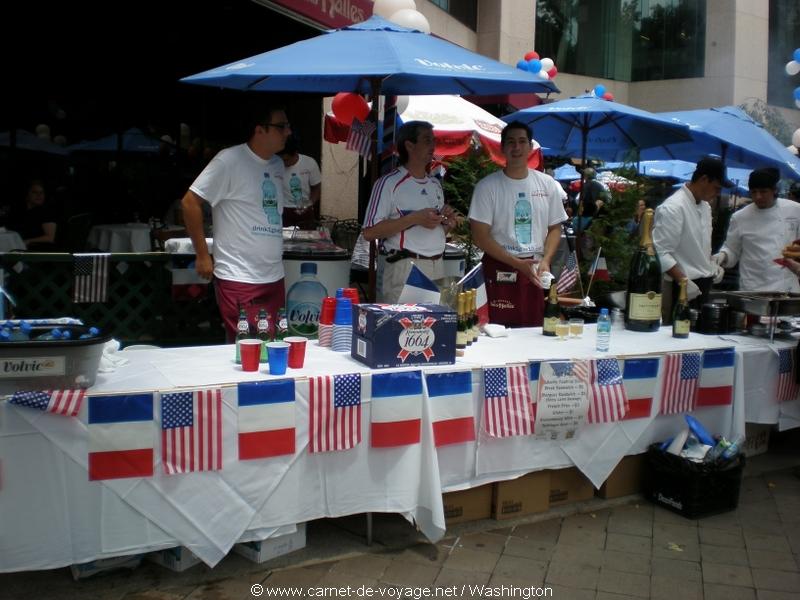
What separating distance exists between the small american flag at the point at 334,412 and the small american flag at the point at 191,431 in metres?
0.41

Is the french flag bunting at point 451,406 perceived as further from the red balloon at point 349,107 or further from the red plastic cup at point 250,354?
the red balloon at point 349,107

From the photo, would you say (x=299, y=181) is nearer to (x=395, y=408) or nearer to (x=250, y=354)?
(x=250, y=354)

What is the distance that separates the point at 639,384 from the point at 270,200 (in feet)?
7.79

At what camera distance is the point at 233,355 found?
3809mm

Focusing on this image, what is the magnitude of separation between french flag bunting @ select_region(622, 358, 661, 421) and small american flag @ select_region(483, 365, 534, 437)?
2.07 feet

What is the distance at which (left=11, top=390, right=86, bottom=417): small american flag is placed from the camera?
2877 millimetres

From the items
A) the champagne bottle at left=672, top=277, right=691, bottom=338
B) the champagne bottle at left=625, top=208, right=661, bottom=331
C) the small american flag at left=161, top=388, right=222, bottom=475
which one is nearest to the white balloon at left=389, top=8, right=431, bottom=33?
the champagne bottle at left=625, top=208, right=661, bottom=331

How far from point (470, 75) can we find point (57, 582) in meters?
3.26

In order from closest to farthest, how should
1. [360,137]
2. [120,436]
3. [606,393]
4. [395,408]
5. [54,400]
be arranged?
1. [54,400]
2. [120,436]
3. [395,408]
4. [606,393]
5. [360,137]

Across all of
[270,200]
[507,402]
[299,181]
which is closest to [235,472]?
[507,402]

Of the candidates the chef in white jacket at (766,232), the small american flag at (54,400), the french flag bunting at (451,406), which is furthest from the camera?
the chef in white jacket at (766,232)

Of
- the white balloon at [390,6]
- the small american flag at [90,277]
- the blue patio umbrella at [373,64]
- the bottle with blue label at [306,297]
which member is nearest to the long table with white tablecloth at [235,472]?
the bottle with blue label at [306,297]

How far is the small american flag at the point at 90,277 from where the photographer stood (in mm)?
5223

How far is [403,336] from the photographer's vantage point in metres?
3.58
